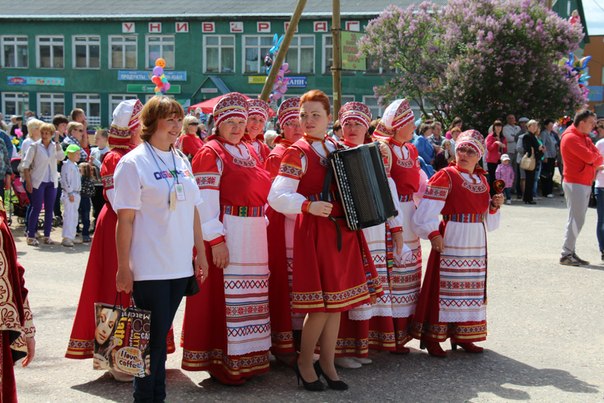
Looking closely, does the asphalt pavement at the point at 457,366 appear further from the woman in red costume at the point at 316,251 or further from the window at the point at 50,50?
the window at the point at 50,50

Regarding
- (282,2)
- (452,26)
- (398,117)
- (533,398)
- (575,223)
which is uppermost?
(282,2)

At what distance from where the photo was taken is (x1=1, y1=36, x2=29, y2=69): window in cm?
3909

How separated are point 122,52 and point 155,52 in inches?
70.6

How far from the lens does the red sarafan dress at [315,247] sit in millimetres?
5160

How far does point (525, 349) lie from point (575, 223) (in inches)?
175

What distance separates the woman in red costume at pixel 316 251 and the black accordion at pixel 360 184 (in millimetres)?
124

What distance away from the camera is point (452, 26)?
21.9m

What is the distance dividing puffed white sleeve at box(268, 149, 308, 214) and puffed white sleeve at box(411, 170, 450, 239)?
1.44 metres

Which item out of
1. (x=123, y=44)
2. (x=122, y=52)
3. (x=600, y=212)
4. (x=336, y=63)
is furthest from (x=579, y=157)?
(x=123, y=44)

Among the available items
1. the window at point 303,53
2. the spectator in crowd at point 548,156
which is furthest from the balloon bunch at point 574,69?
the window at point 303,53

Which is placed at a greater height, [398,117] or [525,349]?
[398,117]

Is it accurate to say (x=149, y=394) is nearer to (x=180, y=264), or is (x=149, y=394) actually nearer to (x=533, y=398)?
(x=180, y=264)

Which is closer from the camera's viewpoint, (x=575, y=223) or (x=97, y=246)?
(x=97, y=246)

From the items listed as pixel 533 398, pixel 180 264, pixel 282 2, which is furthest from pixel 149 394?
pixel 282 2
